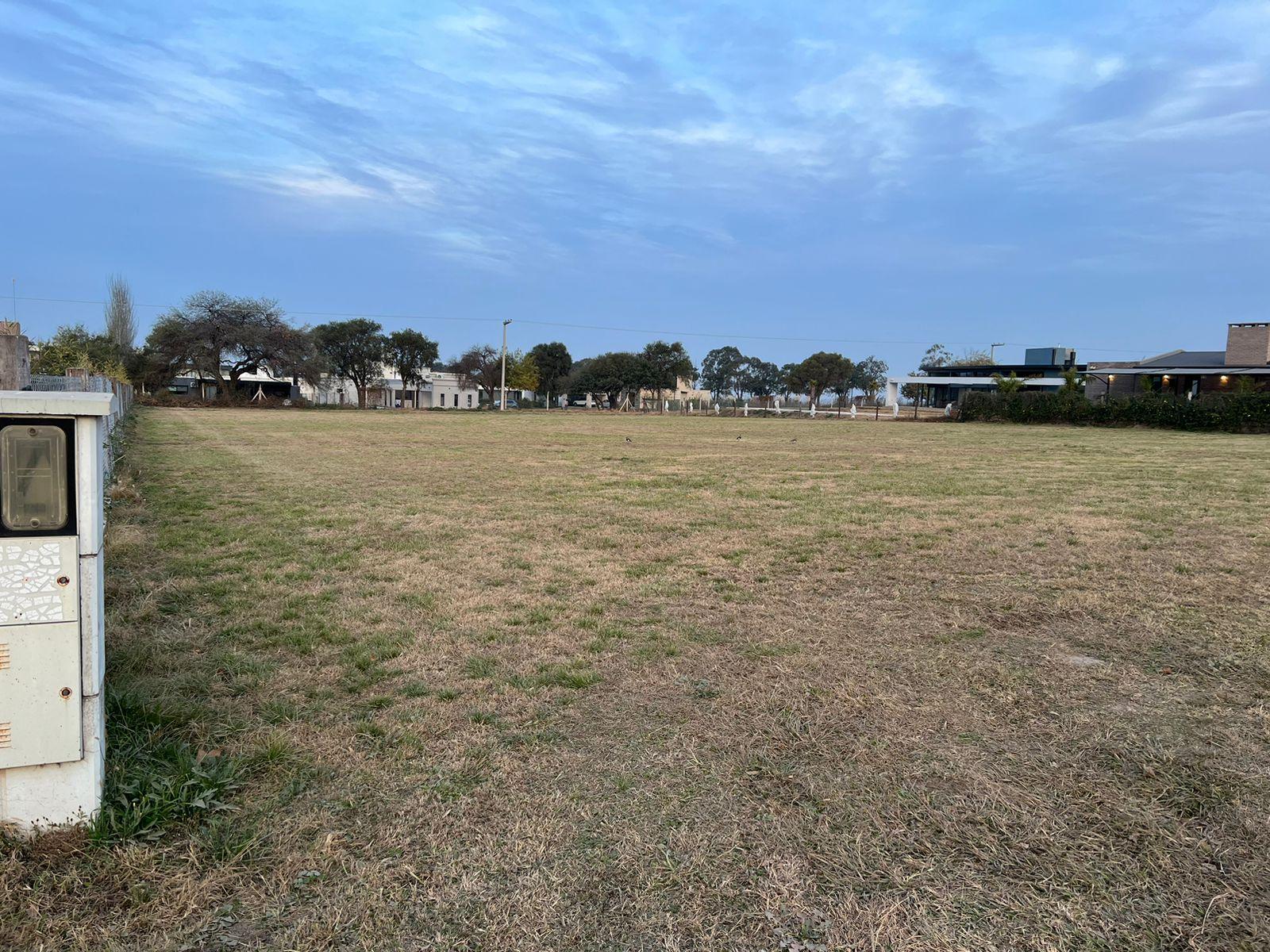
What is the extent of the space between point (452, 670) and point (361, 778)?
1161 mm

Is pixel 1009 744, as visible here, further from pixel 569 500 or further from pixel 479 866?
pixel 569 500

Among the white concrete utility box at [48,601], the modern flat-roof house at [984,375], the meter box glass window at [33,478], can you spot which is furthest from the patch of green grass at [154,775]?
the modern flat-roof house at [984,375]

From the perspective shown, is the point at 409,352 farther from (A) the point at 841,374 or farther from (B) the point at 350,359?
(A) the point at 841,374

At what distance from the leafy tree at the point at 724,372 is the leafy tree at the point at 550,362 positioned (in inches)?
1870

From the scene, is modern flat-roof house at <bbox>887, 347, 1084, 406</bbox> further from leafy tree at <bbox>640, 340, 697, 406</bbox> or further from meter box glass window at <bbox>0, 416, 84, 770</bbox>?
meter box glass window at <bbox>0, 416, 84, 770</bbox>

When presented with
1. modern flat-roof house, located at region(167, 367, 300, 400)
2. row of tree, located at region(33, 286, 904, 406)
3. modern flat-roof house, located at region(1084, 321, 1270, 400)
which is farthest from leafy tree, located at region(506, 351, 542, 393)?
modern flat-roof house, located at region(1084, 321, 1270, 400)

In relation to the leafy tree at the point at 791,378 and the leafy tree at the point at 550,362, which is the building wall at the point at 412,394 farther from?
the leafy tree at the point at 791,378

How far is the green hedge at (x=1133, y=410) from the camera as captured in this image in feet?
111

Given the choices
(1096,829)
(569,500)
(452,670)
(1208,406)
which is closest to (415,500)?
(569,500)

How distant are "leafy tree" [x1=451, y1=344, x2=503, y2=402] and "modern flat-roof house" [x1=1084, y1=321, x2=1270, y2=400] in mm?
54253

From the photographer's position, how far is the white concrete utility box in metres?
2.28

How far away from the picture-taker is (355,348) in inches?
2921

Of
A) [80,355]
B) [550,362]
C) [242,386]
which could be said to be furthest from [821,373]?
[80,355]

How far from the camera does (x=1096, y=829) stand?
8.78 ft
